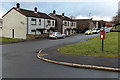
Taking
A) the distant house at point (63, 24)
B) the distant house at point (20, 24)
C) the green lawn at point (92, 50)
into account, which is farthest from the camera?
the distant house at point (63, 24)

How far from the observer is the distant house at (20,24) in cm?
3492

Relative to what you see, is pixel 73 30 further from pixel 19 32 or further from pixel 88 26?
pixel 19 32

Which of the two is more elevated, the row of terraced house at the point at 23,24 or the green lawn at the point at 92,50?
the row of terraced house at the point at 23,24

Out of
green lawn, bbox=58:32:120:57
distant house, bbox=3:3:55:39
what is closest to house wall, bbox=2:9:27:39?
distant house, bbox=3:3:55:39

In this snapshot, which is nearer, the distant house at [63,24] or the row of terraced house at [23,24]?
the row of terraced house at [23,24]

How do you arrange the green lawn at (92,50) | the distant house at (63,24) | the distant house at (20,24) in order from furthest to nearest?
1. the distant house at (63,24)
2. the distant house at (20,24)
3. the green lawn at (92,50)

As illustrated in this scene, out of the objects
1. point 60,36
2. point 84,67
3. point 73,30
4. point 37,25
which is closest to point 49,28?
point 37,25

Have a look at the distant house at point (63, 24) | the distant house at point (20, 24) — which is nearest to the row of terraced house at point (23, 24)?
the distant house at point (20, 24)

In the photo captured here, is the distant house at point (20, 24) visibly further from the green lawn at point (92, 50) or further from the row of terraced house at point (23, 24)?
the green lawn at point (92, 50)

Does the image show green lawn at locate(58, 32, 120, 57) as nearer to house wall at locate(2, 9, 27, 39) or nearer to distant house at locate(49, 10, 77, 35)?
house wall at locate(2, 9, 27, 39)

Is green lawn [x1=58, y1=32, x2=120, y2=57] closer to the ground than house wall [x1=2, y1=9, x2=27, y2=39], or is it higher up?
closer to the ground

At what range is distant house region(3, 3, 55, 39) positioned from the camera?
115ft

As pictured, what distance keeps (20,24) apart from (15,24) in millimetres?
1432

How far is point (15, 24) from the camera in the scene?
1421 inches
